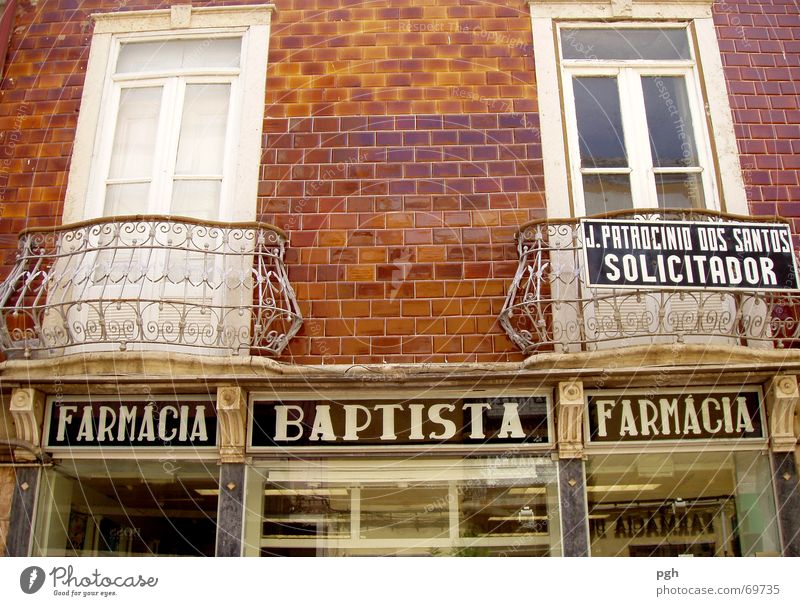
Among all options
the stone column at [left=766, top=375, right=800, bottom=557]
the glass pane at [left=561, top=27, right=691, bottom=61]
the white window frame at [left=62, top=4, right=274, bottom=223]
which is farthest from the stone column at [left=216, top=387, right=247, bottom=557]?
the glass pane at [left=561, top=27, right=691, bottom=61]

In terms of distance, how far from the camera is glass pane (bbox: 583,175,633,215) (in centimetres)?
797

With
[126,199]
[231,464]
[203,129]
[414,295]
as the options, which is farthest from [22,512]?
[203,129]

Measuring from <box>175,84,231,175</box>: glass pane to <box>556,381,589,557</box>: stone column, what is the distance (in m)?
3.91

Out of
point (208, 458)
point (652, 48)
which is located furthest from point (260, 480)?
point (652, 48)

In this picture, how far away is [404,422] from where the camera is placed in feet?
23.8

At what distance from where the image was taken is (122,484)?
24.1ft

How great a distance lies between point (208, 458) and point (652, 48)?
5.82 m

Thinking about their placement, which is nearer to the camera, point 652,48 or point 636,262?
point 636,262

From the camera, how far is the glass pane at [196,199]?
26.6ft

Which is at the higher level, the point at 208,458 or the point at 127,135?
the point at 127,135

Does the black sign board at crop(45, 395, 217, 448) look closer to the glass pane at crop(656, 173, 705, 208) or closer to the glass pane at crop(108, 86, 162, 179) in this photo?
the glass pane at crop(108, 86, 162, 179)
